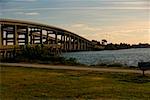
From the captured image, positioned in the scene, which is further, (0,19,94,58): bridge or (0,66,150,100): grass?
(0,19,94,58): bridge

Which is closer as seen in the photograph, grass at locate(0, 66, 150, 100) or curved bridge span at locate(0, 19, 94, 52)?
grass at locate(0, 66, 150, 100)

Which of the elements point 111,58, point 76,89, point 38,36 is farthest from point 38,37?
point 76,89

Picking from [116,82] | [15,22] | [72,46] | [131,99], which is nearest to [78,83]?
[116,82]

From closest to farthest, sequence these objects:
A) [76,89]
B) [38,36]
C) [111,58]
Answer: [76,89], [111,58], [38,36]

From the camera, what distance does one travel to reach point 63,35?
102 meters

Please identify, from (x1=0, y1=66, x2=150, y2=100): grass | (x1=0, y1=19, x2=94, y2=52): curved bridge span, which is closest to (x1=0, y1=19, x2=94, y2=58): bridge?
(x1=0, y1=19, x2=94, y2=52): curved bridge span

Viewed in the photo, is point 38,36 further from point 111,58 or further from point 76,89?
point 76,89

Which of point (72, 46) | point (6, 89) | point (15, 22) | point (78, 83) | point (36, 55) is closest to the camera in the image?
point (6, 89)

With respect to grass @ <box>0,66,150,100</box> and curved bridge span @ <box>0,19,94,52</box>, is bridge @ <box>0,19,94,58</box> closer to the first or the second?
curved bridge span @ <box>0,19,94,52</box>

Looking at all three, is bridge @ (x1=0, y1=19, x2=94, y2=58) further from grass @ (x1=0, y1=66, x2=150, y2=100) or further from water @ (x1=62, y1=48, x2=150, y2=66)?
grass @ (x1=0, y1=66, x2=150, y2=100)

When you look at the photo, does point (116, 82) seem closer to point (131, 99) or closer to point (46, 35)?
point (131, 99)

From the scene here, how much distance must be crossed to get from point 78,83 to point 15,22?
58214 millimetres

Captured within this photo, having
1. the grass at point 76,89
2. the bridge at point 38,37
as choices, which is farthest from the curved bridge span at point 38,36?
the grass at point 76,89

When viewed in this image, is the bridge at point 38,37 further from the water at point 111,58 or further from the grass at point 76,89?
the grass at point 76,89
